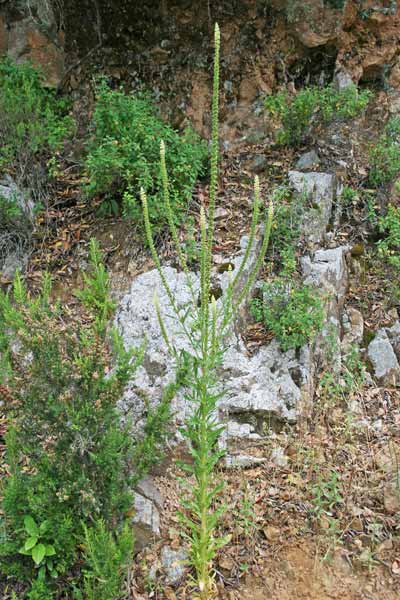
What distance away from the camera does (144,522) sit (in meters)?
3.47

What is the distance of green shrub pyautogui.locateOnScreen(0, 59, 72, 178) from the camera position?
5.14m

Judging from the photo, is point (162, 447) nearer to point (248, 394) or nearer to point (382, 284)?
point (248, 394)

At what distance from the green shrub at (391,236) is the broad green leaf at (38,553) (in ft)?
11.1

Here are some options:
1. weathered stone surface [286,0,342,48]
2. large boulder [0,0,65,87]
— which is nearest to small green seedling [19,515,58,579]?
large boulder [0,0,65,87]

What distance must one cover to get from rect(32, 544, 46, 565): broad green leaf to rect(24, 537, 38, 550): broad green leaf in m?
0.02

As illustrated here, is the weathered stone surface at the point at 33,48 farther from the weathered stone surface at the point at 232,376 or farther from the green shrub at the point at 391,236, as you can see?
the green shrub at the point at 391,236

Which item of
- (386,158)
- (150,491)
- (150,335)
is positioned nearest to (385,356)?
(150,335)

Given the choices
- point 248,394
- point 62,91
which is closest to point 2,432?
point 248,394

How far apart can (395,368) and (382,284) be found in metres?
0.84

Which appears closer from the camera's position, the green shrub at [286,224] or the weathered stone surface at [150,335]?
the weathered stone surface at [150,335]

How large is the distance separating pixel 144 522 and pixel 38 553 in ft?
2.31

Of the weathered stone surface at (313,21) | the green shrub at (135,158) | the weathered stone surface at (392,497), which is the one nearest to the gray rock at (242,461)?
the weathered stone surface at (392,497)

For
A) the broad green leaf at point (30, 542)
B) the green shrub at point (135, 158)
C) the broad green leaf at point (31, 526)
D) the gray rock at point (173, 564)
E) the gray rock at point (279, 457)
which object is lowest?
the gray rock at point (173, 564)

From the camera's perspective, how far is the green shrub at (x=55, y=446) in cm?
299
